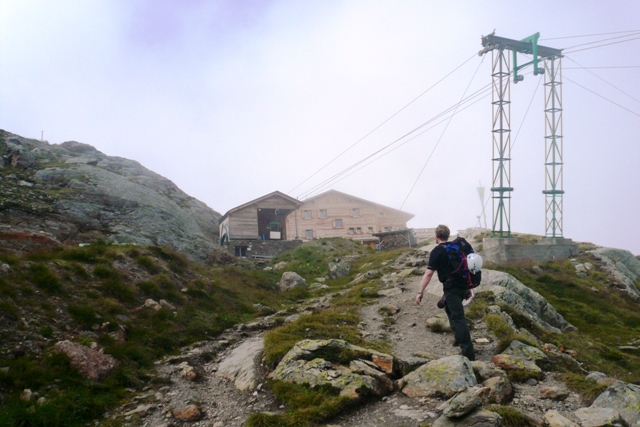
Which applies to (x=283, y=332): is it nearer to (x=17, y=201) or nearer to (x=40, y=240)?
(x=40, y=240)

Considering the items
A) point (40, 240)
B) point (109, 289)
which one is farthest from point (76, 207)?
point (109, 289)

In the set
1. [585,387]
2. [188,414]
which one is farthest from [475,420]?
[188,414]

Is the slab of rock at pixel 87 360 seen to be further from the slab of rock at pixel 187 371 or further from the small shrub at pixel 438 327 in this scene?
the small shrub at pixel 438 327

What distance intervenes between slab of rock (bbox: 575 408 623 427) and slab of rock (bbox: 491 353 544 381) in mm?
1571

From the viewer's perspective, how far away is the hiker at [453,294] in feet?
27.7

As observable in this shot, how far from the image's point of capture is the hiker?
8453 millimetres

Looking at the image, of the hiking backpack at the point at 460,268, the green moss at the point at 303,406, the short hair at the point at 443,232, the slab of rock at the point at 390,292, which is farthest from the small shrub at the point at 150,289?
the hiking backpack at the point at 460,268

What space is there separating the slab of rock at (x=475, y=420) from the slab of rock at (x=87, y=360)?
280 inches

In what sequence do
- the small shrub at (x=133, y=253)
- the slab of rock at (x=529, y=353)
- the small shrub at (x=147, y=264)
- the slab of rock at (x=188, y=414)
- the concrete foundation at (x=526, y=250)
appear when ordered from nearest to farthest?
1. the slab of rock at (x=188, y=414)
2. the slab of rock at (x=529, y=353)
3. the small shrub at (x=147, y=264)
4. the small shrub at (x=133, y=253)
5. the concrete foundation at (x=526, y=250)

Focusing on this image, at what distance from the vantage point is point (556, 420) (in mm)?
5754

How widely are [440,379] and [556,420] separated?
5.92ft

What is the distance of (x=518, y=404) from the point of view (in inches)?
260

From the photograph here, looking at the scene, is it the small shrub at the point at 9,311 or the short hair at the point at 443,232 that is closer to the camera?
the short hair at the point at 443,232

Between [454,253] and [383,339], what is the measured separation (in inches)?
143
